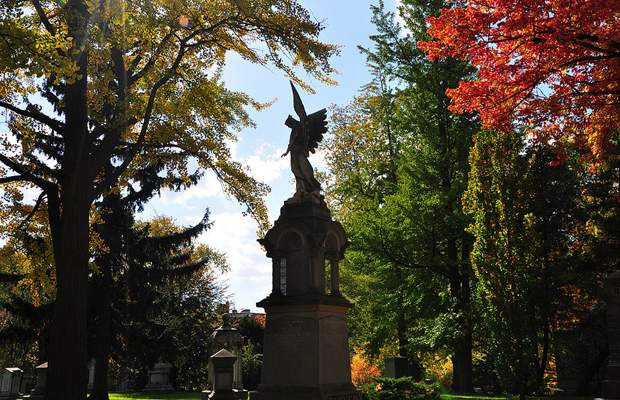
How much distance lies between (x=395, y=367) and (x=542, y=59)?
1224 centimetres

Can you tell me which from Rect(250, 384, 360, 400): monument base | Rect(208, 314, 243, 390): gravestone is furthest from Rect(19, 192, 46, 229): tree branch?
Rect(208, 314, 243, 390): gravestone

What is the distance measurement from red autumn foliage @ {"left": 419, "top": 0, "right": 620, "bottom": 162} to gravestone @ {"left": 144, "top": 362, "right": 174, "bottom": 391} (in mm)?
32646

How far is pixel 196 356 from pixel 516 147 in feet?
81.6

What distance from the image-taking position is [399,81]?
23.8m

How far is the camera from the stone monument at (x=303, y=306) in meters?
9.79

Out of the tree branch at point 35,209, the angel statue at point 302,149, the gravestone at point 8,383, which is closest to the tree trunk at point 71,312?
the tree branch at point 35,209

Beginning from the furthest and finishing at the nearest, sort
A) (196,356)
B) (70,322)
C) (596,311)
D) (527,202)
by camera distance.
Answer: (196,356) < (596,311) < (527,202) < (70,322)

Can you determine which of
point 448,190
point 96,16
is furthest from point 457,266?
point 96,16

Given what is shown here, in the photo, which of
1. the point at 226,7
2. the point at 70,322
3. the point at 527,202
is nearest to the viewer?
the point at 70,322

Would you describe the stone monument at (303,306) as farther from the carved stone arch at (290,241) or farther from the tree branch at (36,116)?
the tree branch at (36,116)

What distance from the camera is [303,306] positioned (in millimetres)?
9984

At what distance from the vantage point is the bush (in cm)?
1471

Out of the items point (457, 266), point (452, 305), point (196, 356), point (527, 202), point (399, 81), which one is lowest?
point (196, 356)

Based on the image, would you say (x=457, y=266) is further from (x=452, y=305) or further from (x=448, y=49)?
(x=448, y=49)
